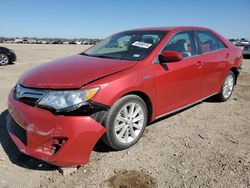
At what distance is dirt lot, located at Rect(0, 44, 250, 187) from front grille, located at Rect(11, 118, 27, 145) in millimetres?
327

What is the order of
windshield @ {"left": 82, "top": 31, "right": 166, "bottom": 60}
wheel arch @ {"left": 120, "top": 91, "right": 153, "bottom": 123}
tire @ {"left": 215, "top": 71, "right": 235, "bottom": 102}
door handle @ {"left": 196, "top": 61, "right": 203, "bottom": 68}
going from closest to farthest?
1. wheel arch @ {"left": 120, "top": 91, "right": 153, "bottom": 123}
2. windshield @ {"left": 82, "top": 31, "right": 166, "bottom": 60}
3. door handle @ {"left": 196, "top": 61, "right": 203, "bottom": 68}
4. tire @ {"left": 215, "top": 71, "right": 235, "bottom": 102}

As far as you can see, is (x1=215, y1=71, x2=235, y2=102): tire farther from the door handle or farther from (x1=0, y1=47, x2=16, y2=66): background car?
(x1=0, y1=47, x2=16, y2=66): background car

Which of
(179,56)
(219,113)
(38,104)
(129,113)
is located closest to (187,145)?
(129,113)

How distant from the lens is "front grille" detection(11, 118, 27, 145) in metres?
3.44

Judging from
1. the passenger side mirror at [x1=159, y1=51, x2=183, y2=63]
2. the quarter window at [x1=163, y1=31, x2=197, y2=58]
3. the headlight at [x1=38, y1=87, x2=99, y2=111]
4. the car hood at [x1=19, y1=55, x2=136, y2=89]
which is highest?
the quarter window at [x1=163, y1=31, x2=197, y2=58]

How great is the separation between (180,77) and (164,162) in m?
1.47

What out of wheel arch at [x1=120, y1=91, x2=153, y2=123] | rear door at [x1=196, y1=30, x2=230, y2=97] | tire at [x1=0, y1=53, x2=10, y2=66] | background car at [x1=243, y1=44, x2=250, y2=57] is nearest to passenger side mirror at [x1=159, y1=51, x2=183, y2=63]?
wheel arch at [x1=120, y1=91, x2=153, y2=123]

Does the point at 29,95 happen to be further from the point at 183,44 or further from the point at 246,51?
the point at 246,51

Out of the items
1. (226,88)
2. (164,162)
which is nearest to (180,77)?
(164,162)

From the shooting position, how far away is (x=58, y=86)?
3371 millimetres

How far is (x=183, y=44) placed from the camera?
4.83m

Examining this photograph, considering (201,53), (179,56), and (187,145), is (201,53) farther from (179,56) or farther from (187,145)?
(187,145)

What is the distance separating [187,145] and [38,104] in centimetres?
207

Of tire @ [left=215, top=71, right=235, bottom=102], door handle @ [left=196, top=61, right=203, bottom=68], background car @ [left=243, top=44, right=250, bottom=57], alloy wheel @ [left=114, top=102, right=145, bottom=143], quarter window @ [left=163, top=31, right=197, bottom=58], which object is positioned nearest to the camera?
alloy wheel @ [left=114, top=102, right=145, bottom=143]
